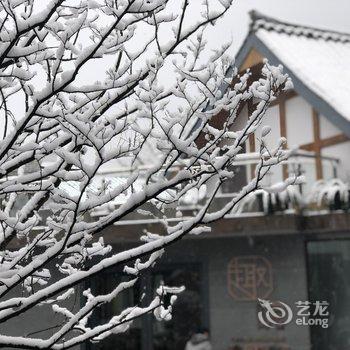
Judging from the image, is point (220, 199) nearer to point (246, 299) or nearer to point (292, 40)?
point (246, 299)

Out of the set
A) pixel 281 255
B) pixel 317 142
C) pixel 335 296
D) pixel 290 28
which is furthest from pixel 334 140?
pixel 290 28

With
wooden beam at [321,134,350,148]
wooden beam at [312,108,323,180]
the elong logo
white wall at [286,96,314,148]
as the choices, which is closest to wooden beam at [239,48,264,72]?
white wall at [286,96,314,148]

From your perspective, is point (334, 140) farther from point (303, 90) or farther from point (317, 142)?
point (303, 90)

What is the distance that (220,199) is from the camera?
958 centimetres

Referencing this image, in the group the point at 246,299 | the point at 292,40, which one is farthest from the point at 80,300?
the point at 292,40

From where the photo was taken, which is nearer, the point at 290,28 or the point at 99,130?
the point at 99,130

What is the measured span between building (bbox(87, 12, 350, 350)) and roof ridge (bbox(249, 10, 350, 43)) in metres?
1.28

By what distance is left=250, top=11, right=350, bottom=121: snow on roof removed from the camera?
34.0ft

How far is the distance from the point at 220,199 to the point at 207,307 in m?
1.82

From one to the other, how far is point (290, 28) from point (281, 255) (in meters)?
5.22

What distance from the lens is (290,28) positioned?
42.7ft

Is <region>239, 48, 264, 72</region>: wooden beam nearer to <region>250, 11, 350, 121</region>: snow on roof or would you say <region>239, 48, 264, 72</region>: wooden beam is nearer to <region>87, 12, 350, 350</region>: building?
<region>250, 11, 350, 121</region>: snow on roof

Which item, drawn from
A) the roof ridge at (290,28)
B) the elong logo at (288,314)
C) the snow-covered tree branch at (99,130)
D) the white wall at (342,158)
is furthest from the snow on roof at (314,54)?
the snow-covered tree branch at (99,130)

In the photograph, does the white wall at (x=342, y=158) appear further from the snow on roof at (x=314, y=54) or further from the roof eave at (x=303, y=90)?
the snow on roof at (x=314, y=54)
